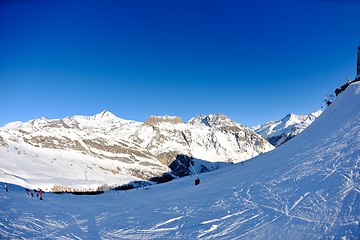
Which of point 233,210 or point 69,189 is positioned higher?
point 69,189

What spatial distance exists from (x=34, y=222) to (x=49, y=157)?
181 metres

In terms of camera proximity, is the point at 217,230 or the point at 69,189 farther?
the point at 69,189

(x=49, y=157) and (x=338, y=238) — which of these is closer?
(x=338, y=238)

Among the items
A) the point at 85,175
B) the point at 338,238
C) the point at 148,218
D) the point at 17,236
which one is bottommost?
the point at 338,238

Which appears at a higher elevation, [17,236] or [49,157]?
[49,157]

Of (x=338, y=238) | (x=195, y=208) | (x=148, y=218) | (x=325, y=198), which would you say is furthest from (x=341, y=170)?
(x=148, y=218)

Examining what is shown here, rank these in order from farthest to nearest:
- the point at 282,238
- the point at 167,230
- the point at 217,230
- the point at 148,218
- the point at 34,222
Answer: the point at 148,218
the point at 34,222
the point at 167,230
the point at 217,230
the point at 282,238

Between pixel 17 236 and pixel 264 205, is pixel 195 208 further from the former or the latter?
pixel 17 236

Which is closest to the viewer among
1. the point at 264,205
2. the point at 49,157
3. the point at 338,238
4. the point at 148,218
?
the point at 338,238

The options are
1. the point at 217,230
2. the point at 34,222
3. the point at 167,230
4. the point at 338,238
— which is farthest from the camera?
the point at 34,222

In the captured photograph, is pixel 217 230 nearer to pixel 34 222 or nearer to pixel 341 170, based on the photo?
pixel 341 170

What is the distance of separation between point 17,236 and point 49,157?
18547cm

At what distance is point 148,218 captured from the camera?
20.2 m

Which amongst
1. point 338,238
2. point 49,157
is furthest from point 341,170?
point 49,157
